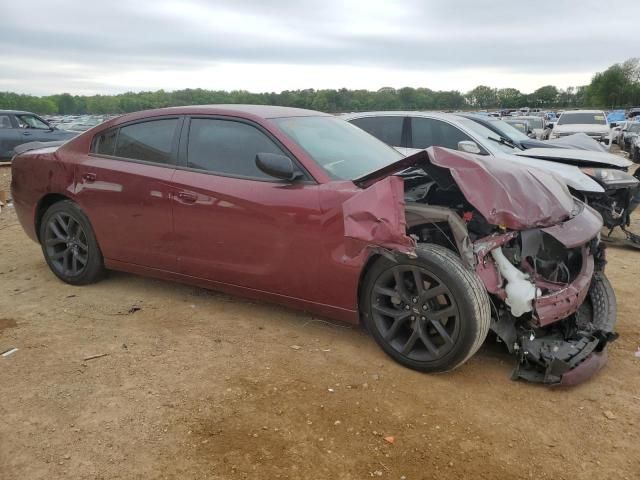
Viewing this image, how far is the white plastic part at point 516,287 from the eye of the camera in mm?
2977

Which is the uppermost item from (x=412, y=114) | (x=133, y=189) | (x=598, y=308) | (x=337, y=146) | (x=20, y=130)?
(x=412, y=114)

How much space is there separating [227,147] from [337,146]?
0.81m

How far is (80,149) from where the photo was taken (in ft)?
15.3

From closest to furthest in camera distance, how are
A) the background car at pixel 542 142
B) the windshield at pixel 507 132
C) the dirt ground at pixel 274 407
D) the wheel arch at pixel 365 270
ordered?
the dirt ground at pixel 274 407
the wheel arch at pixel 365 270
the background car at pixel 542 142
the windshield at pixel 507 132

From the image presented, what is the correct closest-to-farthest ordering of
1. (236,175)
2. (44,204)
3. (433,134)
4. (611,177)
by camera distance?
(236,175), (44,204), (611,177), (433,134)

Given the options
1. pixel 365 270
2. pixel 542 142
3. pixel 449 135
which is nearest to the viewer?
pixel 365 270

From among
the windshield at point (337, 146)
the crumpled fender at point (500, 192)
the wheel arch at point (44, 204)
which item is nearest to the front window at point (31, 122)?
the wheel arch at point (44, 204)

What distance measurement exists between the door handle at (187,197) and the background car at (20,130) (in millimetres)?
11650

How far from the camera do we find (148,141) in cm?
431

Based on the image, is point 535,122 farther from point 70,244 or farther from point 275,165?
point 275,165

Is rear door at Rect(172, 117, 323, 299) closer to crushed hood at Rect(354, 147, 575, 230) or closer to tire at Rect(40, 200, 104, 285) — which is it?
crushed hood at Rect(354, 147, 575, 230)

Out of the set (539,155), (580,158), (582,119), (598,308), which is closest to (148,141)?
(598,308)

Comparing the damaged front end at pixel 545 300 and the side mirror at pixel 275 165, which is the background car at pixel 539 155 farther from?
the side mirror at pixel 275 165

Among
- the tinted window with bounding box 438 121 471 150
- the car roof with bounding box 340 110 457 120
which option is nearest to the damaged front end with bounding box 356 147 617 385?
the tinted window with bounding box 438 121 471 150
